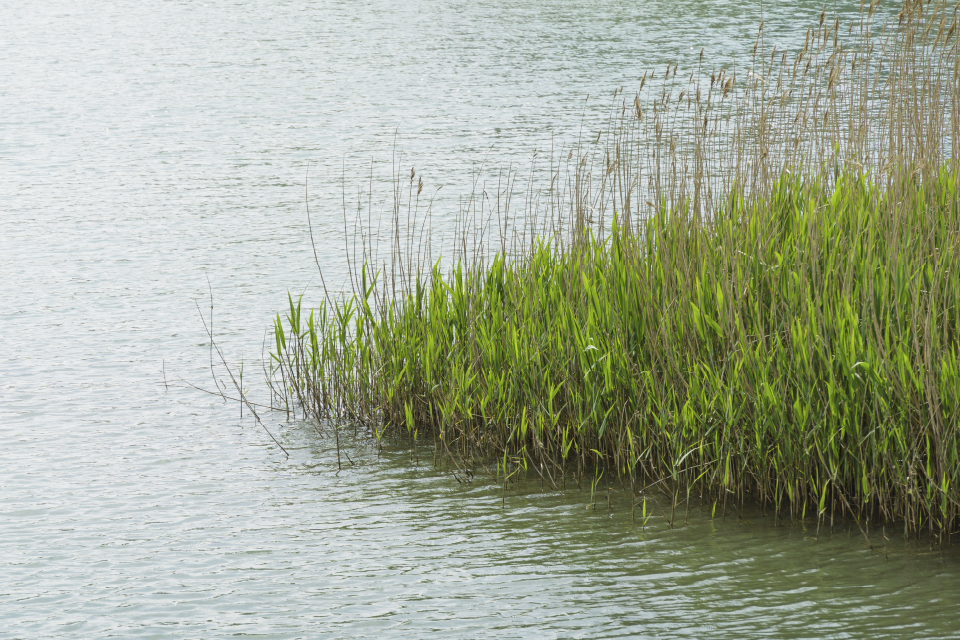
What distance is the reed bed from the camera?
4230mm

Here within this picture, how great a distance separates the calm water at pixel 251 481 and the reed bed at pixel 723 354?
0.75 ft

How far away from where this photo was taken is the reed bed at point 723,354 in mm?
4230

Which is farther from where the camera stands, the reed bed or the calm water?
the reed bed

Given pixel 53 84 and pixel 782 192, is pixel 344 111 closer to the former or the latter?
pixel 53 84

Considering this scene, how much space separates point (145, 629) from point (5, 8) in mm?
24745

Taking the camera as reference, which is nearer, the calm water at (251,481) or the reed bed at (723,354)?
the calm water at (251,481)

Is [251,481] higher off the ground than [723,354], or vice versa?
[723,354]

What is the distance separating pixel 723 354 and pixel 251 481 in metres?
2.02

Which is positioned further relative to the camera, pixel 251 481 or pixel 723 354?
pixel 251 481

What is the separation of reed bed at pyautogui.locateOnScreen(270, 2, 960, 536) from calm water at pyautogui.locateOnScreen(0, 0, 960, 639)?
229 mm

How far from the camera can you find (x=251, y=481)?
199 inches

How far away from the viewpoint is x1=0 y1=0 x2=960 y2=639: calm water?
3.93 metres

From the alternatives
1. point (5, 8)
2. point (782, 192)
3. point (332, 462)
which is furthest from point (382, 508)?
point (5, 8)

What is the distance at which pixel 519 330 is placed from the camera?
526 cm
